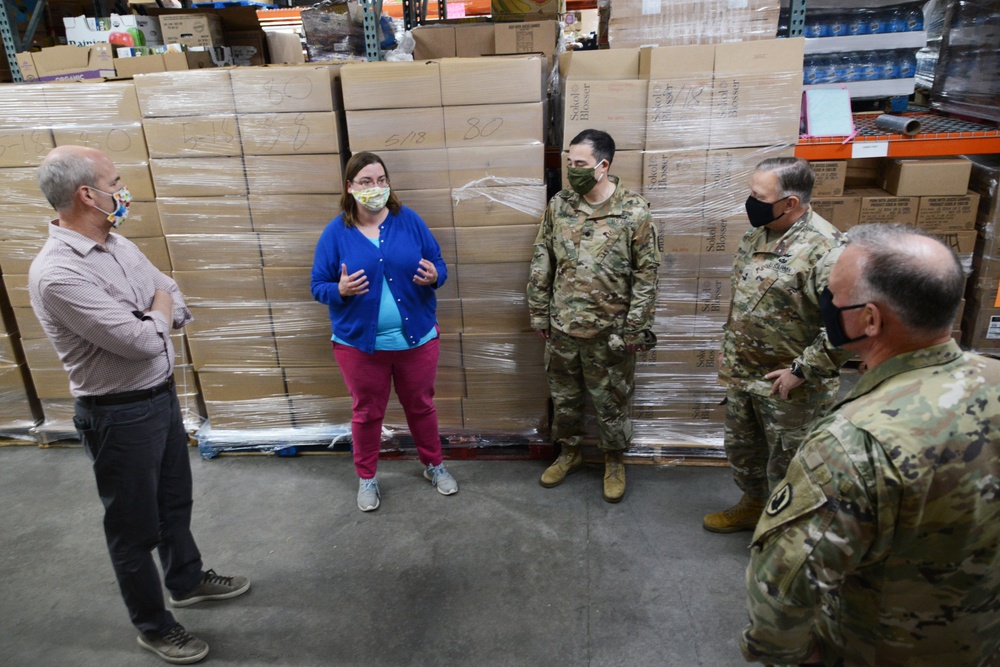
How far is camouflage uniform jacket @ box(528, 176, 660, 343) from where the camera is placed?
285cm

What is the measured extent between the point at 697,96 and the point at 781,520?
2.32 meters

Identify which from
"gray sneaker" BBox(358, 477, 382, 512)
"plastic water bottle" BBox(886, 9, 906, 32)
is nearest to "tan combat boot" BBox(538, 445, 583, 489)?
"gray sneaker" BBox(358, 477, 382, 512)

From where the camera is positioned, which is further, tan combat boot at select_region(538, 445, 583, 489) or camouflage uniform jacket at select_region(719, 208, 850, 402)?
tan combat boot at select_region(538, 445, 583, 489)

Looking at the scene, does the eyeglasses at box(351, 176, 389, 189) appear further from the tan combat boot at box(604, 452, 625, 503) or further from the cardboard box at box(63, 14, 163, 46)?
the cardboard box at box(63, 14, 163, 46)

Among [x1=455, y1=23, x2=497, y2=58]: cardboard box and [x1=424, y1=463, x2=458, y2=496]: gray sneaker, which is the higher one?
[x1=455, y1=23, x2=497, y2=58]: cardboard box

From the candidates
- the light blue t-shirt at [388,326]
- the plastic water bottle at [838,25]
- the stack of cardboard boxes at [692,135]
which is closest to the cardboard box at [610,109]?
the stack of cardboard boxes at [692,135]

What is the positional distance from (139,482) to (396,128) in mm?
1897

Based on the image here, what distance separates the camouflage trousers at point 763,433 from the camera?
7.91ft

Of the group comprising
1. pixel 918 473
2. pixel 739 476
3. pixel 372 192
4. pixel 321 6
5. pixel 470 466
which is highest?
pixel 321 6

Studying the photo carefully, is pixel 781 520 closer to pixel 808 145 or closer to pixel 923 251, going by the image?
pixel 923 251

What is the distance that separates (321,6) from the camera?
3.68 meters

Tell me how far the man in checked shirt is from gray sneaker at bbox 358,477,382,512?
0.91m

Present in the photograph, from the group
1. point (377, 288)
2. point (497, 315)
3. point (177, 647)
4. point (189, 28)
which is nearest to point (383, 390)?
point (377, 288)

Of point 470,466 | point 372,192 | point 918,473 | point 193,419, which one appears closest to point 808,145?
point 372,192
